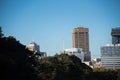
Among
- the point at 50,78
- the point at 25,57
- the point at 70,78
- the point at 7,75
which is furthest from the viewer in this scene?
the point at 70,78

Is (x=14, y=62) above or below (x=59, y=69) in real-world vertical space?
above

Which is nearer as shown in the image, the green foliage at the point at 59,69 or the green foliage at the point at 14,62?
the green foliage at the point at 14,62

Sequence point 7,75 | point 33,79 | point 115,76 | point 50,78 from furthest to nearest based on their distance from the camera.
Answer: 1. point 115,76
2. point 50,78
3. point 33,79
4. point 7,75

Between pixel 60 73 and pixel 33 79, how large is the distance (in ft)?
103

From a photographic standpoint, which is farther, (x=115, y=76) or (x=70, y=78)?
(x=115, y=76)

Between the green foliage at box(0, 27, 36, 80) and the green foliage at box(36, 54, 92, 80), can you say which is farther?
the green foliage at box(36, 54, 92, 80)

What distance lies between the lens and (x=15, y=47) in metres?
55.0

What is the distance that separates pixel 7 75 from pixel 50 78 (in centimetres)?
3598

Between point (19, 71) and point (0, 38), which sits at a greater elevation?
point (0, 38)

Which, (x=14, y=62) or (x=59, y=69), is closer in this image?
(x=14, y=62)

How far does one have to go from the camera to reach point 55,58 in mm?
93062

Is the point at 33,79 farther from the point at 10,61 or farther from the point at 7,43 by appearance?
the point at 10,61

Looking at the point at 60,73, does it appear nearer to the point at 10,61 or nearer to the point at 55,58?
the point at 55,58

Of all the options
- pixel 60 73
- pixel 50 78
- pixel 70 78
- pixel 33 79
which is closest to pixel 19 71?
pixel 33 79
